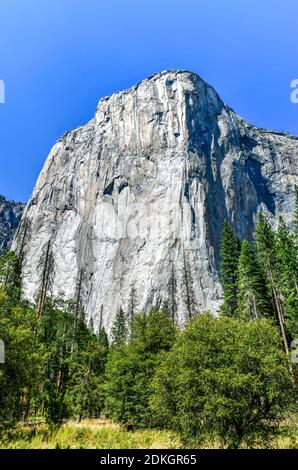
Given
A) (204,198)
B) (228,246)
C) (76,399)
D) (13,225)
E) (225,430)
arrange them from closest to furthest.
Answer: (225,430) < (76,399) < (228,246) < (204,198) < (13,225)

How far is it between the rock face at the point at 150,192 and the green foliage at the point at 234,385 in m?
72.0

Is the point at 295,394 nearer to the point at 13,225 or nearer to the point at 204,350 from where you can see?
the point at 204,350

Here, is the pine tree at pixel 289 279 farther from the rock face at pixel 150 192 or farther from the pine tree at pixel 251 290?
the rock face at pixel 150 192

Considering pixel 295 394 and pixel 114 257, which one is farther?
pixel 114 257

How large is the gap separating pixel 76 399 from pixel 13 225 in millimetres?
172044

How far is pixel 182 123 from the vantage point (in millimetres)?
112562

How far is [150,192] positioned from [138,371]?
8257cm

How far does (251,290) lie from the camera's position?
37625 mm

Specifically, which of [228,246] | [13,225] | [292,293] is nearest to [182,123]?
[228,246]

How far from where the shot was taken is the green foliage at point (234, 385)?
46.1 ft

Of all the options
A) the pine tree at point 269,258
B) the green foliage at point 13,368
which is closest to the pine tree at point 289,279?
the pine tree at point 269,258

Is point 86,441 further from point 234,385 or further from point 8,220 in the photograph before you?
point 8,220

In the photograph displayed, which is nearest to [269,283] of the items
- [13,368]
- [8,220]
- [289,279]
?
[289,279]

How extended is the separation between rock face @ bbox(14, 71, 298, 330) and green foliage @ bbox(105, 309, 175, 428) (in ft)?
191
